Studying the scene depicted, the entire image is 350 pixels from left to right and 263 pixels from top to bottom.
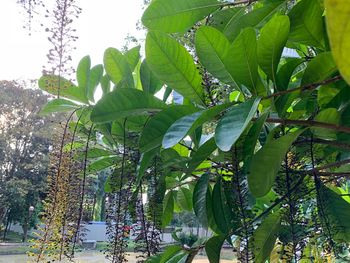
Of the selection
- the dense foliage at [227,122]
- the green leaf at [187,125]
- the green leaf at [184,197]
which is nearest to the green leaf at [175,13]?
the dense foliage at [227,122]

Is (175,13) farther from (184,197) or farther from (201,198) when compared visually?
(184,197)

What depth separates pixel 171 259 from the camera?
3.07ft

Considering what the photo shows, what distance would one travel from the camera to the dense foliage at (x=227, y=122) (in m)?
0.65

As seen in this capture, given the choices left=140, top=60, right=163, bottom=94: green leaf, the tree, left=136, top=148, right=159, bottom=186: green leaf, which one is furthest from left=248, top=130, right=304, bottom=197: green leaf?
the tree

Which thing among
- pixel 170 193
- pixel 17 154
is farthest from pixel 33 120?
pixel 170 193

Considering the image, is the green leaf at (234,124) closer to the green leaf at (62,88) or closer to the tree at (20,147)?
the green leaf at (62,88)

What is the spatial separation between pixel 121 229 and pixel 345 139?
1.71ft

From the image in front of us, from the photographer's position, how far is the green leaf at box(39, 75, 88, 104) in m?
0.96

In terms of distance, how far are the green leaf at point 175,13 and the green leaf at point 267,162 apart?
0.33 metres

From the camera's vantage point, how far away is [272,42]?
621mm

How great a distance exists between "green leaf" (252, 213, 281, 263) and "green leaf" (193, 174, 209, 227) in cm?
14

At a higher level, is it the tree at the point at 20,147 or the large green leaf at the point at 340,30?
the tree at the point at 20,147

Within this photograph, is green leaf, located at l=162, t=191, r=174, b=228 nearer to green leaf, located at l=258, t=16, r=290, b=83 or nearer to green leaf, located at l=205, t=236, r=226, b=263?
green leaf, located at l=205, t=236, r=226, b=263

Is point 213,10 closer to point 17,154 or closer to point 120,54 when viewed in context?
point 120,54
